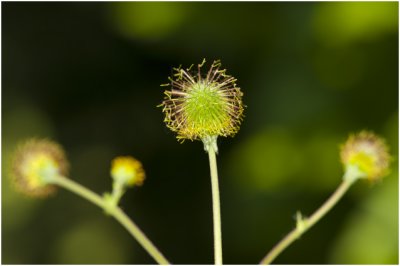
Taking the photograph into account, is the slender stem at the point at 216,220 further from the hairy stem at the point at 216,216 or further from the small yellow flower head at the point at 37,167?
the small yellow flower head at the point at 37,167

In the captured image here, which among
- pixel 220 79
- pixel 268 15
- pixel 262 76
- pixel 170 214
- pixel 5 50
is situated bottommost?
pixel 220 79

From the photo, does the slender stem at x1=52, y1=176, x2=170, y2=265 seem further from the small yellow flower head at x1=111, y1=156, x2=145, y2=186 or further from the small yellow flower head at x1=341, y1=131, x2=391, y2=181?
the small yellow flower head at x1=341, y1=131, x2=391, y2=181

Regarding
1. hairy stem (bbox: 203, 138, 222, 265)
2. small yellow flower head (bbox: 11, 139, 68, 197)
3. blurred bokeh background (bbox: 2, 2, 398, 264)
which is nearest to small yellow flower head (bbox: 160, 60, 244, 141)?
hairy stem (bbox: 203, 138, 222, 265)

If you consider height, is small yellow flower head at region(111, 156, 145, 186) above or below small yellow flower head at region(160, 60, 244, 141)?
below

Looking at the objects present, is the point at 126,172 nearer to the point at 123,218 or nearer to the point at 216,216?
the point at 123,218

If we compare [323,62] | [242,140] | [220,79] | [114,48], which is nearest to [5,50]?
[114,48]

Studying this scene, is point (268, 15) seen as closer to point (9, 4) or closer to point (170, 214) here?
point (170, 214)
